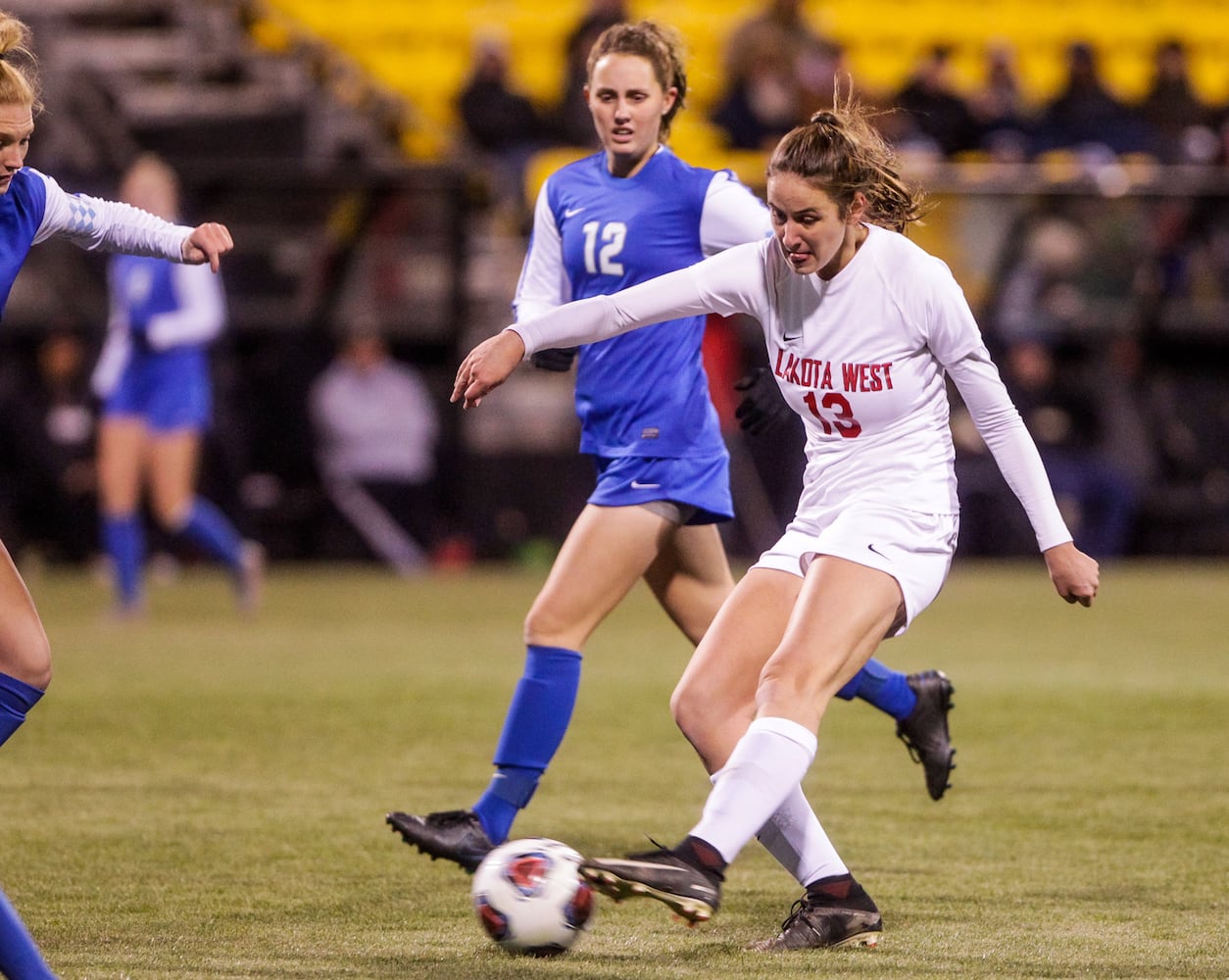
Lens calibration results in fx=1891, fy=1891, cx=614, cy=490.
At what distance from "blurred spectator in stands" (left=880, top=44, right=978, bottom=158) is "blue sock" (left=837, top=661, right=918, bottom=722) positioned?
9.88 metres

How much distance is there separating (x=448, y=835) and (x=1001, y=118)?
11298mm

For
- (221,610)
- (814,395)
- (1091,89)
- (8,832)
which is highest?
(1091,89)

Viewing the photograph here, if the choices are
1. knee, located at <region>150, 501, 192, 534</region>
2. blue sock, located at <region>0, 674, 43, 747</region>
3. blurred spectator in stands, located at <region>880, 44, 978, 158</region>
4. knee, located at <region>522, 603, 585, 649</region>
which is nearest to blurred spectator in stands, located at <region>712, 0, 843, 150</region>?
blurred spectator in stands, located at <region>880, 44, 978, 158</region>

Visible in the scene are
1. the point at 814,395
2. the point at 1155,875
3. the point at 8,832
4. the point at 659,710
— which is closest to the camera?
the point at 814,395

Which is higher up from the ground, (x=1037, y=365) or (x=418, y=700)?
(x=1037, y=365)

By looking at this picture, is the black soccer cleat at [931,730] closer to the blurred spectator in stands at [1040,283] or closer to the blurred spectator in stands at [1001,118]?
the blurred spectator in stands at [1040,283]

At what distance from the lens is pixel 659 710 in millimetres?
8125

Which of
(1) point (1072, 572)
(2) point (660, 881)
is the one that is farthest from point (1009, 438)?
(2) point (660, 881)

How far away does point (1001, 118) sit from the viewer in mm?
14930

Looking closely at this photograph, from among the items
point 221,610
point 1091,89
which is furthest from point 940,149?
point 221,610

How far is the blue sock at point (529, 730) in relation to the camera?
504 cm

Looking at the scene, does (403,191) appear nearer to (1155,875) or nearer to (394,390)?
(394,390)

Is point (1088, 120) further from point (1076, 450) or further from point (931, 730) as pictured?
point (931, 730)

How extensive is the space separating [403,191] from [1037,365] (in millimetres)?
5115
